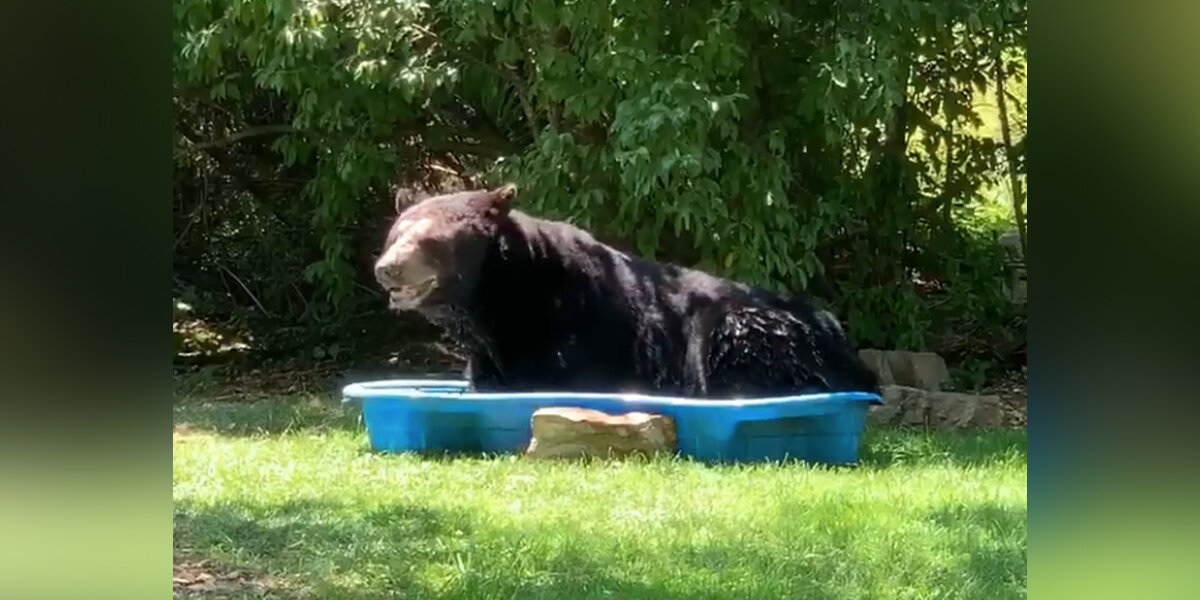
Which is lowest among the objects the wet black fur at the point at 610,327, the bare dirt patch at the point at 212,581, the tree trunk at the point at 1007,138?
the bare dirt patch at the point at 212,581

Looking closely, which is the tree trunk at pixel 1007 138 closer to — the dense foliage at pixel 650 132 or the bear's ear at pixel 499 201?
the dense foliage at pixel 650 132

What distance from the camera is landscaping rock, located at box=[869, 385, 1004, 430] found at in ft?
15.2

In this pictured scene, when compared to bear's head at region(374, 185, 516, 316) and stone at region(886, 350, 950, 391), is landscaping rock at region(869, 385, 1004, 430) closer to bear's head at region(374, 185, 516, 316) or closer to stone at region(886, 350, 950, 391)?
stone at region(886, 350, 950, 391)

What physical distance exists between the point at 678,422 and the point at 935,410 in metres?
1.22

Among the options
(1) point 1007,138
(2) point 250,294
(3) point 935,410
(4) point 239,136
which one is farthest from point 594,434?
(4) point 239,136

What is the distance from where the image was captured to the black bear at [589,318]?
445cm

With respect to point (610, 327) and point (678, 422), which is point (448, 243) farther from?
point (678, 422)

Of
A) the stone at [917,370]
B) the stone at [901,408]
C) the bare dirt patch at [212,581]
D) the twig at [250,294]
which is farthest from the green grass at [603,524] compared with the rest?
the twig at [250,294]

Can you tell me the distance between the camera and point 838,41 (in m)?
4.88

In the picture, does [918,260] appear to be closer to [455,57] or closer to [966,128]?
[966,128]

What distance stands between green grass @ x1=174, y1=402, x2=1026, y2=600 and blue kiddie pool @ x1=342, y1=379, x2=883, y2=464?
11 cm

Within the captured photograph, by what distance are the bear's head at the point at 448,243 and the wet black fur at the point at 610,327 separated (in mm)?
13
